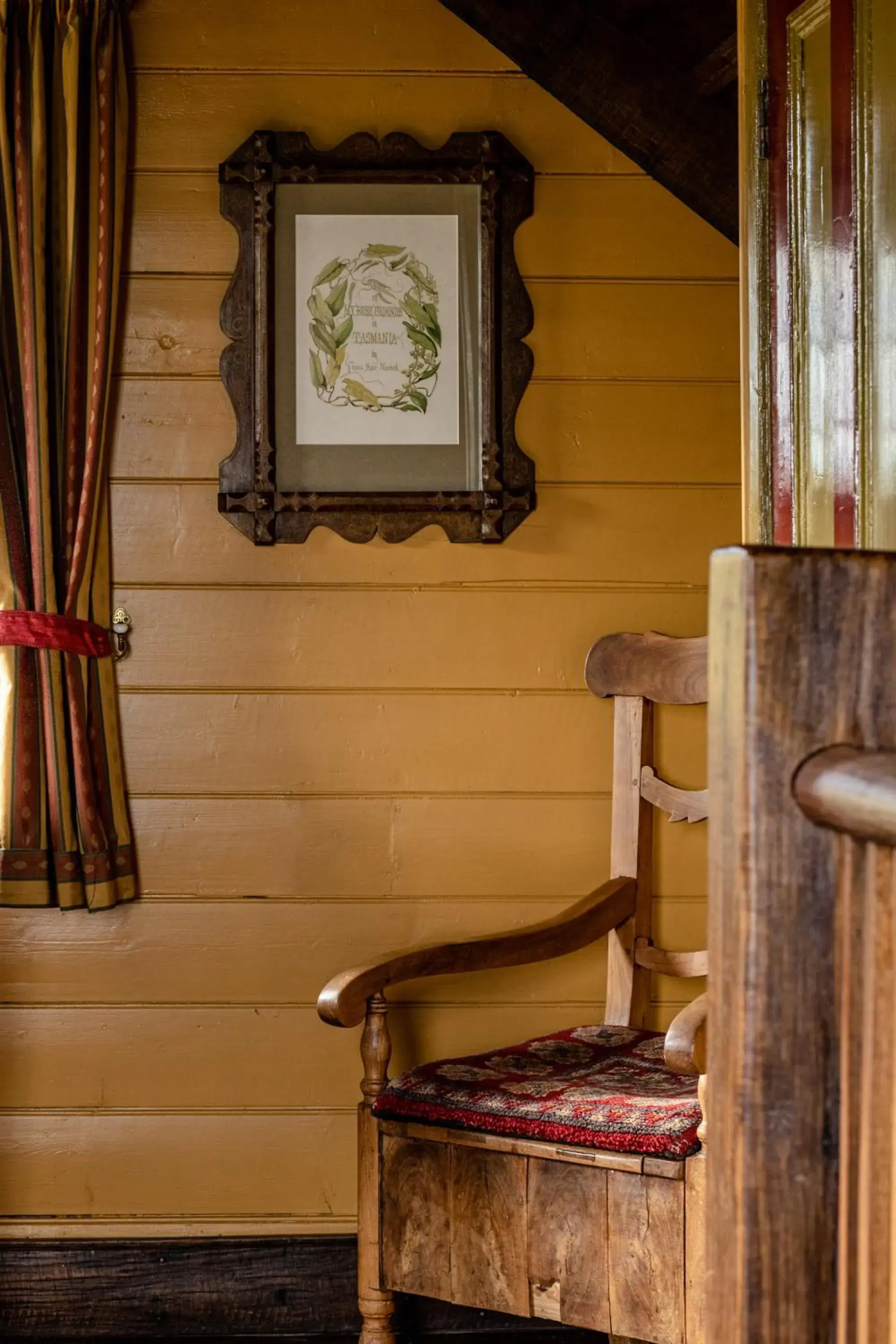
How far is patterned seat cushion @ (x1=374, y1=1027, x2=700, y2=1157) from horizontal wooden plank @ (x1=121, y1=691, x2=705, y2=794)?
472 millimetres

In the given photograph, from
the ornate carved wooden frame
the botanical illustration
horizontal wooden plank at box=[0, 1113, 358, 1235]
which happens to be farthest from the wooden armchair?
the botanical illustration

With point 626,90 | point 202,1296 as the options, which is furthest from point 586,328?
point 202,1296

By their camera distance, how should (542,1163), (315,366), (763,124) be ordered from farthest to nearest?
1. (315,366)
2. (542,1163)
3. (763,124)

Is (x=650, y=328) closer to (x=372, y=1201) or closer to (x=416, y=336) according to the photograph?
(x=416, y=336)

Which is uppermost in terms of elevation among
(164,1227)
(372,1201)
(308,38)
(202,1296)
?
(308,38)

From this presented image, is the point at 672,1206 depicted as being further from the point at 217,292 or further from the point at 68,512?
the point at 217,292

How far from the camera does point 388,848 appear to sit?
2.23m

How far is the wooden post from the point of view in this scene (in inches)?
85.6

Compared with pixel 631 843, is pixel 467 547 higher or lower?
higher

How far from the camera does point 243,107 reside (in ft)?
7.36

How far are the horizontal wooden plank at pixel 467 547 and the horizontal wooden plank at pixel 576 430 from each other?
0.11 feet

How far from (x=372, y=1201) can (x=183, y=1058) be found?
20.0 inches

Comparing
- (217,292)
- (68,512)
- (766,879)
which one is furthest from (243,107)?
(766,879)

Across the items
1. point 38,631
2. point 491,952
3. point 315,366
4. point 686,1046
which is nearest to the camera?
point 686,1046
